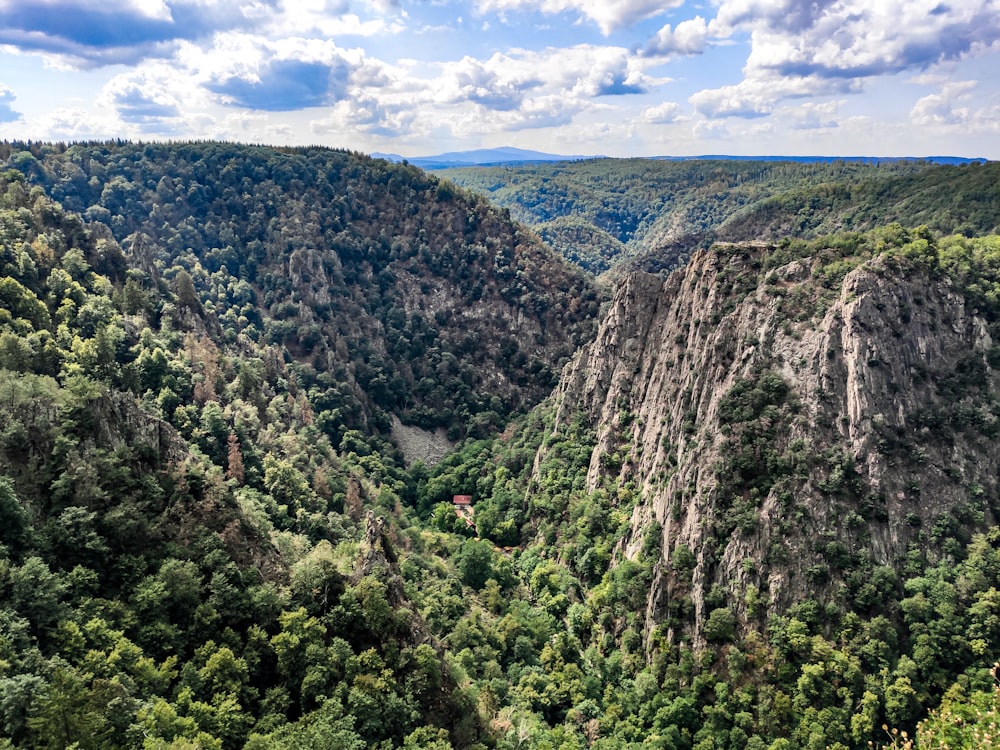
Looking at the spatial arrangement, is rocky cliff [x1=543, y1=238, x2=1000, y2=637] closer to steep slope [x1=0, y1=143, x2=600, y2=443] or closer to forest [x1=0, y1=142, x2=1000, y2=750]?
forest [x1=0, y1=142, x2=1000, y2=750]

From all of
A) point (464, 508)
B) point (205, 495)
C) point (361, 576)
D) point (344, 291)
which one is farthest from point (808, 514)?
point (344, 291)

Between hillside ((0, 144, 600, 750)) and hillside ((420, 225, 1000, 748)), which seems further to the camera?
hillside ((420, 225, 1000, 748))

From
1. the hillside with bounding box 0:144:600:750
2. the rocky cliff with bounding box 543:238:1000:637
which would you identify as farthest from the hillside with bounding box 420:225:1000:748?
the hillside with bounding box 0:144:600:750

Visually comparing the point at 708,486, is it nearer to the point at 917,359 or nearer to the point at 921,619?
the point at 921,619

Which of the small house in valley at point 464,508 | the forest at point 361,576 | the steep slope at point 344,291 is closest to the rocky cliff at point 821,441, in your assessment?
the forest at point 361,576

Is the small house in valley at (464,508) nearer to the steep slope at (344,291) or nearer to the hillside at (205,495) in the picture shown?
the hillside at (205,495)

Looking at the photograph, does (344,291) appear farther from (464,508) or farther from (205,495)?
(205,495)
